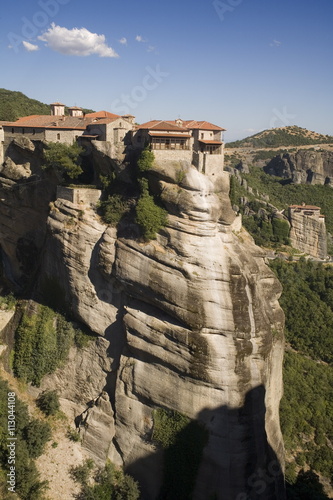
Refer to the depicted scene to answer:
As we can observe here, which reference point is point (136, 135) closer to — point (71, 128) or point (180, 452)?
point (71, 128)

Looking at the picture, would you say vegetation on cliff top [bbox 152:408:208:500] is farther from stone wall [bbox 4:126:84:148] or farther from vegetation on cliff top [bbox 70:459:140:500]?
stone wall [bbox 4:126:84:148]

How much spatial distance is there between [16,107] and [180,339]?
139 ft

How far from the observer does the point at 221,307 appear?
70.6 feet

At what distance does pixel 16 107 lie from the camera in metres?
52.5

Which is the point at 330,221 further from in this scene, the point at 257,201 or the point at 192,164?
the point at 192,164

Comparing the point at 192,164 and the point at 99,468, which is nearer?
the point at 99,468

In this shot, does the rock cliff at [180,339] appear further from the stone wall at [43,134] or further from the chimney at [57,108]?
the chimney at [57,108]

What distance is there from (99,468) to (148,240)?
42.7 ft

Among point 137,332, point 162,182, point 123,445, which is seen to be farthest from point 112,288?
point 123,445

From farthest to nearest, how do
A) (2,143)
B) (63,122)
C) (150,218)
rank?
(2,143), (63,122), (150,218)

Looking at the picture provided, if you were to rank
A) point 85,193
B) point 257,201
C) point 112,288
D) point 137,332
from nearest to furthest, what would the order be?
point 137,332, point 112,288, point 85,193, point 257,201

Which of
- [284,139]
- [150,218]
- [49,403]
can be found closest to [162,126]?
[150,218]

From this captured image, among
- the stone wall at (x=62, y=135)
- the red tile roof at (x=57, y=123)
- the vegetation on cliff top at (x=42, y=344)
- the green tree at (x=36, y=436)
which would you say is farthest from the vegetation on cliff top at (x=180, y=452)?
the red tile roof at (x=57, y=123)

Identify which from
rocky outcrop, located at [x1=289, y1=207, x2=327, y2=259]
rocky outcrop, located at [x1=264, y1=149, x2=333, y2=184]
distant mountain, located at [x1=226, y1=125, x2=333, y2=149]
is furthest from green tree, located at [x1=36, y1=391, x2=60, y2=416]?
distant mountain, located at [x1=226, y1=125, x2=333, y2=149]
